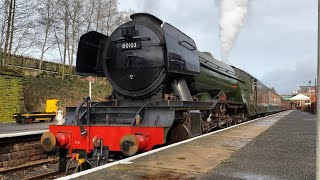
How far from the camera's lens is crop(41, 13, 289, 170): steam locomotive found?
6.63 metres

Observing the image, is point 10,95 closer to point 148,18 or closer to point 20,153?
point 20,153

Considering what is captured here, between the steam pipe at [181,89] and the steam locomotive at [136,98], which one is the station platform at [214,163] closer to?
the steam locomotive at [136,98]

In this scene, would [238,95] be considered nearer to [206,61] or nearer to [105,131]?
[206,61]

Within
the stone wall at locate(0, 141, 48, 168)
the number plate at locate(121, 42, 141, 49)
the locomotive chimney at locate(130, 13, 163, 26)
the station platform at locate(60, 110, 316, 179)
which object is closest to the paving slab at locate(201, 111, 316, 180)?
the station platform at locate(60, 110, 316, 179)

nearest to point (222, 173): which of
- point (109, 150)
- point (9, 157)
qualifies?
point (109, 150)

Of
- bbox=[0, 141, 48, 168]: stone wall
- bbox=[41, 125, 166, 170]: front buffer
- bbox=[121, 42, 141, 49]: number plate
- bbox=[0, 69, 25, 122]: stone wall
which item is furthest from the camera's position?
bbox=[0, 69, 25, 122]: stone wall

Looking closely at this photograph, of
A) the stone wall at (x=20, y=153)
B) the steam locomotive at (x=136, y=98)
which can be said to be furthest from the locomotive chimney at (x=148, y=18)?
the stone wall at (x=20, y=153)

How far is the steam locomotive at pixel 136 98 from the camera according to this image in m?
6.63

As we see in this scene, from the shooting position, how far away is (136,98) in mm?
8000

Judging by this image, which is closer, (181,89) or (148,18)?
(181,89)

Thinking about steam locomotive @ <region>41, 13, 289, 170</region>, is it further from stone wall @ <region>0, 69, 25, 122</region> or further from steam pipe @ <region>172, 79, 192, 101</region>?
stone wall @ <region>0, 69, 25, 122</region>

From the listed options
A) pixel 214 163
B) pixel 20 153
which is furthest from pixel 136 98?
pixel 20 153

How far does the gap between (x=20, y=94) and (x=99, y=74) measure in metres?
15.0

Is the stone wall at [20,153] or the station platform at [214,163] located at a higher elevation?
the station platform at [214,163]
